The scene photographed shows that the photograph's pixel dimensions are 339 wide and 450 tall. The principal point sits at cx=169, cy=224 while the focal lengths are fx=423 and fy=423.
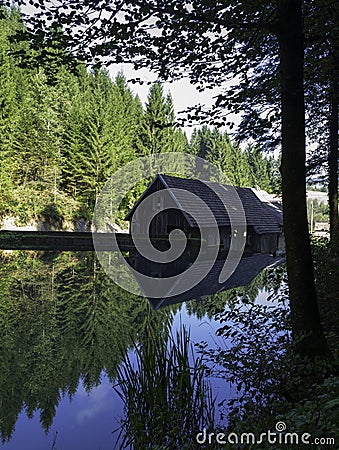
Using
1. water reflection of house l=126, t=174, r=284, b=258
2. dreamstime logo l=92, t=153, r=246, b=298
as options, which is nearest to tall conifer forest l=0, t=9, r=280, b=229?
dreamstime logo l=92, t=153, r=246, b=298

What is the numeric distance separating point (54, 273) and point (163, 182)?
1135cm

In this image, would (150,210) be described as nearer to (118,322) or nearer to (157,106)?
(118,322)

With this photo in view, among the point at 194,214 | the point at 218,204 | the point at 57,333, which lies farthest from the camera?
the point at 218,204

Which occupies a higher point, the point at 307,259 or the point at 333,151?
the point at 333,151

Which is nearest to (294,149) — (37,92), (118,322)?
(118,322)

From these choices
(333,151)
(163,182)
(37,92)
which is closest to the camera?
(333,151)

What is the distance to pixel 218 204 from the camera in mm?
27156

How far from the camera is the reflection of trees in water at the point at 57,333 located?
18.5ft

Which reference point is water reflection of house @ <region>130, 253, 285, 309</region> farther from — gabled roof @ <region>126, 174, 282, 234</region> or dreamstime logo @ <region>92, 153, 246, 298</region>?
gabled roof @ <region>126, 174, 282, 234</region>

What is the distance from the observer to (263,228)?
1072 inches

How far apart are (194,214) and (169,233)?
284 cm
